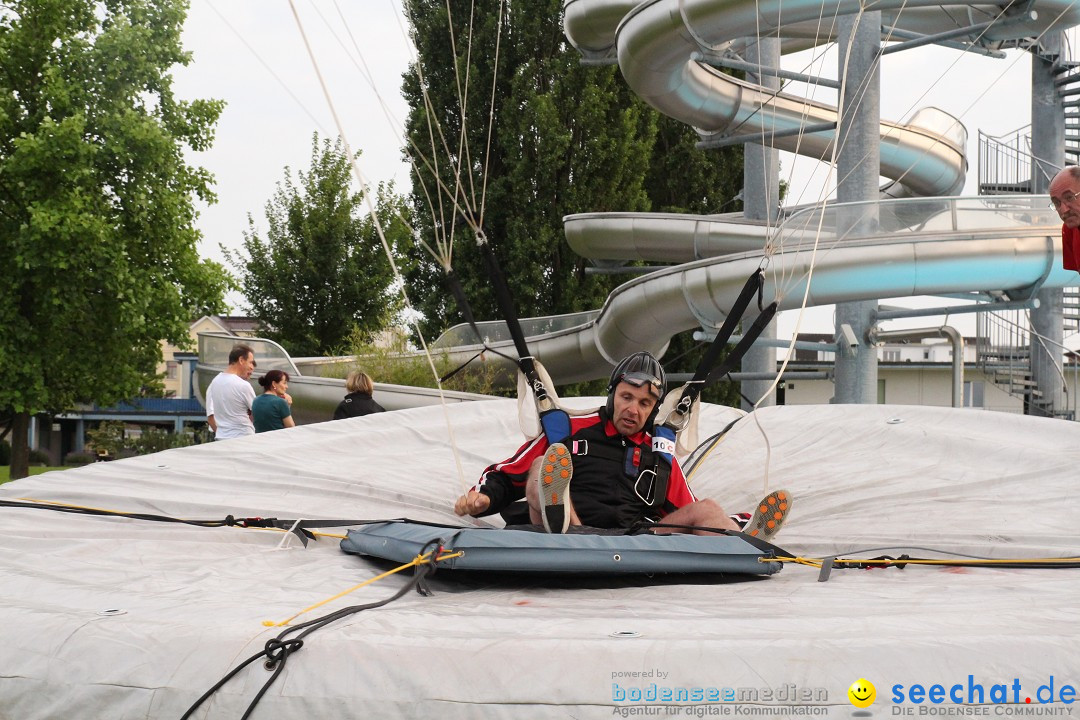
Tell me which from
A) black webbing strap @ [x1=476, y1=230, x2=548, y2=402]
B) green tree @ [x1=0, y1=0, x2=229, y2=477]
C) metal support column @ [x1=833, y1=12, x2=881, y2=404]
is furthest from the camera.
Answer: green tree @ [x1=0, y1=0, x2=229, y2=477]

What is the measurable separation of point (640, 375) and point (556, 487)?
631mm

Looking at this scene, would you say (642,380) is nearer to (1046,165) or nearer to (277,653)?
(277,653)

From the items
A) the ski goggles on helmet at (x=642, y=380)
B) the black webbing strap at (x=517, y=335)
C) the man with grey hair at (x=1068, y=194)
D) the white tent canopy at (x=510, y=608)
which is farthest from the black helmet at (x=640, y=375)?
the man with grey hair at (x=1068, y=194)

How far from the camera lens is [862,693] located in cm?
194

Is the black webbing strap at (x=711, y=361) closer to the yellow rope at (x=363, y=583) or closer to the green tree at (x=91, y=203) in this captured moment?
the yellow rope at (x=363, y=583)

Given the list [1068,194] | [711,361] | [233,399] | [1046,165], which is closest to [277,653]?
[711,361]

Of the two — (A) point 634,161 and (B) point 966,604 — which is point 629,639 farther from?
(A) point 634,161

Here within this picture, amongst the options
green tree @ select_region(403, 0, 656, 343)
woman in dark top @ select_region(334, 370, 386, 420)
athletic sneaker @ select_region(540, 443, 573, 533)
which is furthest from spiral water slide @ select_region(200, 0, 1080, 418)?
athletic sneaker @ select_region(540, 443, 573, 533)

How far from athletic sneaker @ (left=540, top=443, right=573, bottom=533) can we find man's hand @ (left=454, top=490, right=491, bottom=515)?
0.36 m

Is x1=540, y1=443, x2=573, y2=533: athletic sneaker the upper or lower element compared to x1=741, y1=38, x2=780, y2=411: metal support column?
lower

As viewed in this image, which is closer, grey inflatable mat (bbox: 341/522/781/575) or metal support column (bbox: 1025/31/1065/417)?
grey inflatable mat (bbox: 341/522/781/575)

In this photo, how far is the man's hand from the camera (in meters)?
3.53

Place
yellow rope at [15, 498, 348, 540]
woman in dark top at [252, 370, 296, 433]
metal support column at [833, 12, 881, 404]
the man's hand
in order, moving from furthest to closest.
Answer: metal support column at [833, 12, 881, 404], woman in dark top at [252, 370, 296, 433], the man's hand, yellow rope at [15, 498, 348, 540]

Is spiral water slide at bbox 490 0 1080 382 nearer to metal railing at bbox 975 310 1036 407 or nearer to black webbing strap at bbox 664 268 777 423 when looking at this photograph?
metal railing at bbox 975 310 1036 407
